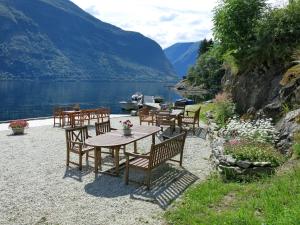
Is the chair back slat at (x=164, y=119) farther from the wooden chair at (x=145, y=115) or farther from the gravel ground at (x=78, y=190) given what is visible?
the gravel ground at (x=78, y=190)

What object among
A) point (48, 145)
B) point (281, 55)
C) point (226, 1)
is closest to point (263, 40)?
point (281, 55)

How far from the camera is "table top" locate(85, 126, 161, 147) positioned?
31.4 ft

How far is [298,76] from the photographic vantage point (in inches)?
444

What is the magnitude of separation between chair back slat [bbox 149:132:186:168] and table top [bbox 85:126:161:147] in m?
1.06

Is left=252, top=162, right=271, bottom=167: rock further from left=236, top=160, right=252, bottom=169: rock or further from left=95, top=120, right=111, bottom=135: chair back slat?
left=95, top=120, right=111, bottom=135: chair back slat

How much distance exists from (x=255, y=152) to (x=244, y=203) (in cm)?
243

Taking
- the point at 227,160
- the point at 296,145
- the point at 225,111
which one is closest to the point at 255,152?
the point at 227,160

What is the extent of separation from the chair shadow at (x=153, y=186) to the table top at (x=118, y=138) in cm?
88

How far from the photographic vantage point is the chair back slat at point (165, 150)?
28.4 ft

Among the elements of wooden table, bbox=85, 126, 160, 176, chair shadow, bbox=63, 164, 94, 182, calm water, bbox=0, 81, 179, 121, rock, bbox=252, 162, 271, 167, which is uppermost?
wooden table, bbox=85, 126, 160, 176

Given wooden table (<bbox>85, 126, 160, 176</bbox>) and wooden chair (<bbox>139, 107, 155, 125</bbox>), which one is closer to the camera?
wooden table (<bbox>85, 126, 160, 176</bbox>)

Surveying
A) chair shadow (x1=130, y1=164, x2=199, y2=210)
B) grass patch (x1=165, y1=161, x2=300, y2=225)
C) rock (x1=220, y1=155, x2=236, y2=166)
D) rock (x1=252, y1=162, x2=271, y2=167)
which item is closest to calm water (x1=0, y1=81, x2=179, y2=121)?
chair shadow (x1=130, y1=164, x2=199, y2=210)

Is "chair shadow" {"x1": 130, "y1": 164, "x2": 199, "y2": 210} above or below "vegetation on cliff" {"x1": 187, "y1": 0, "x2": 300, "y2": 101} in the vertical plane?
below

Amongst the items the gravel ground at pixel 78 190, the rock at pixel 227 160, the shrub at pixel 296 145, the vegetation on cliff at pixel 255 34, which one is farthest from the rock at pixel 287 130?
the vegetation on cliff at pixel 255 34
